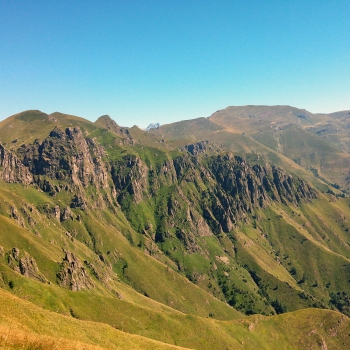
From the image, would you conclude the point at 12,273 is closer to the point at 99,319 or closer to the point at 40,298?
the point at 40,298

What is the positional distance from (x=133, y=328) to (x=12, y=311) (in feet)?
376

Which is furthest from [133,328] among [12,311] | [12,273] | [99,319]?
[12,311]

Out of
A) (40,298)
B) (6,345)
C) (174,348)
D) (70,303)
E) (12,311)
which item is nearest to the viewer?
(6,345)

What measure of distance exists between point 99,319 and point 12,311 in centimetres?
10638

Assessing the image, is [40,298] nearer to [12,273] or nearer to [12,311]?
[12,273]

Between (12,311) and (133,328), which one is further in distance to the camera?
(133,328)

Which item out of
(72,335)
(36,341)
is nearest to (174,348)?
(72,335)

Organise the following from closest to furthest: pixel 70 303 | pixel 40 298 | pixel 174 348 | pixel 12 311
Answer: pixel 12 311, pixel 174 348, pixel 40 298, pixel 70 303

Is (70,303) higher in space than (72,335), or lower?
lower

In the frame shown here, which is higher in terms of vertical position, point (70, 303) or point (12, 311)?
point (12, 311)

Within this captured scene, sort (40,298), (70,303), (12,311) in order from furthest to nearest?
(70,303) → (40,298) → (12,311)

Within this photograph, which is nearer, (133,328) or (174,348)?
(174,348)

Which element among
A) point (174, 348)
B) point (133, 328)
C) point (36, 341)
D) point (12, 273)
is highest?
point (36, 341)

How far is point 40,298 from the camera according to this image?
6949 inches
